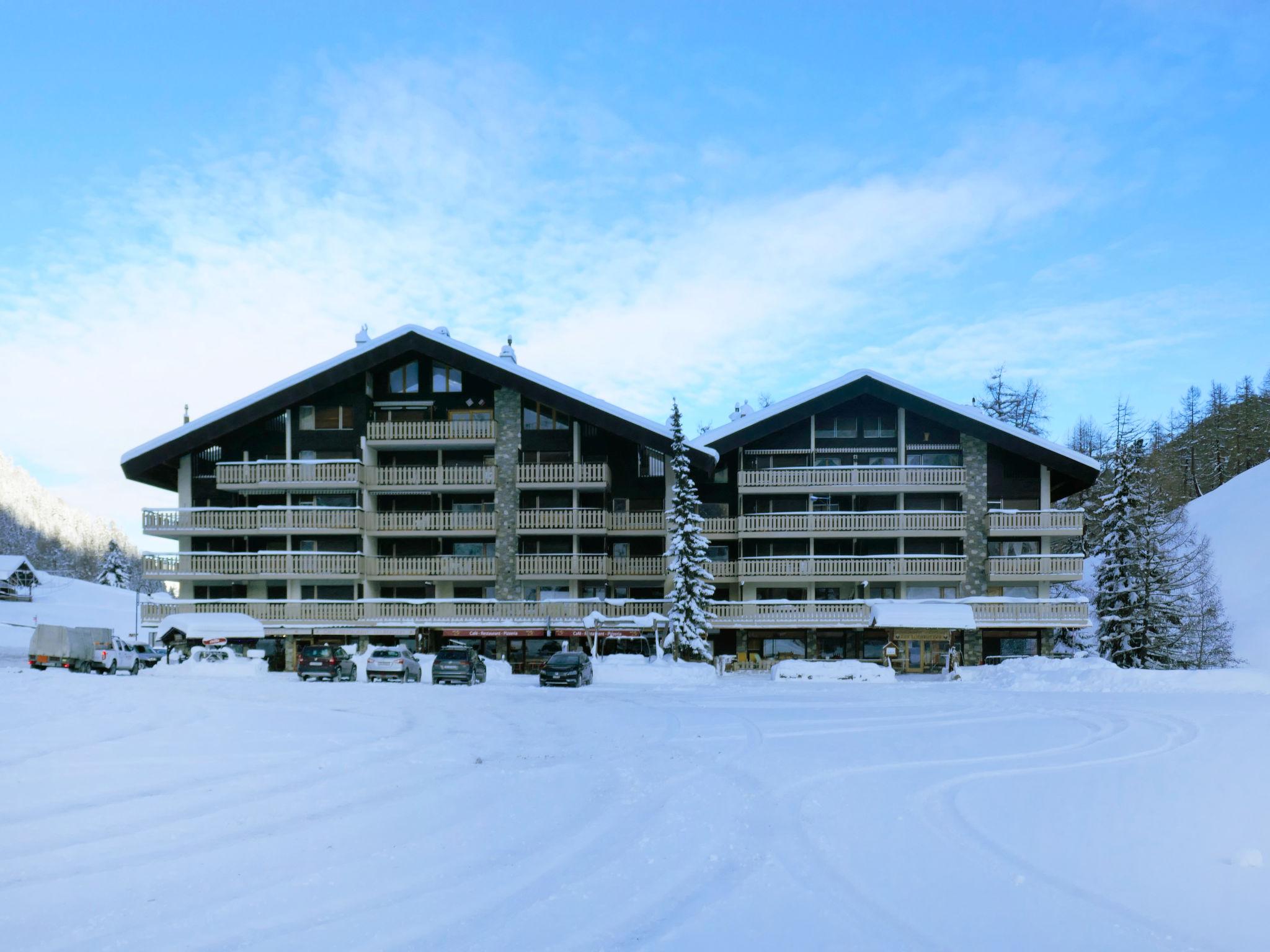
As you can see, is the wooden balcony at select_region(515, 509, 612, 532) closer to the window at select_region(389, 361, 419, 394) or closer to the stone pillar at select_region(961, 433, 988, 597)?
the window at select_region(389, 361, 419, 394)

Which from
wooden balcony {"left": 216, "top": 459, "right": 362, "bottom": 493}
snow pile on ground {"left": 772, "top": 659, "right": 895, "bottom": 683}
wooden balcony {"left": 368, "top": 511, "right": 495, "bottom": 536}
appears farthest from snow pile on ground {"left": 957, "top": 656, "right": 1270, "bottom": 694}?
wooden balcony {"left": 216, "top": 459, "right": 362, "bottom": 493}

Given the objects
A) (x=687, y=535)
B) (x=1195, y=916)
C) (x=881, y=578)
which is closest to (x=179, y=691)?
(x=687, y=535)

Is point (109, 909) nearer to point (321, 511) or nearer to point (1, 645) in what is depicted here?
point (321, 511)

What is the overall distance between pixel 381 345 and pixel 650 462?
14234 mm

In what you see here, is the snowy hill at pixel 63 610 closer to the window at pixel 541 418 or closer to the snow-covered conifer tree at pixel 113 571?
the snow-covered conifer tree at pixel 113 571

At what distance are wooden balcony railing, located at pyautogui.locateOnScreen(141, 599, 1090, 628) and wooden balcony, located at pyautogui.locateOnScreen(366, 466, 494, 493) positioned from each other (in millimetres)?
5450

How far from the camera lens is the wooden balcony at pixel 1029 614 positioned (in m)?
42.9

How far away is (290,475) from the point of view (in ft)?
145

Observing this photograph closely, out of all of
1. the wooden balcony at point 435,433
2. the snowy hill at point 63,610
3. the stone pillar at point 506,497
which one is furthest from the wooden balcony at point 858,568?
the snowy hill at point 63,610

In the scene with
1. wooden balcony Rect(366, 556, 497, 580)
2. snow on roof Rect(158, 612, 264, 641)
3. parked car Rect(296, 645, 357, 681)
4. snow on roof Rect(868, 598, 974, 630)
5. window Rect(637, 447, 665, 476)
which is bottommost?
parked car Rect(296, 645, 357, 681)

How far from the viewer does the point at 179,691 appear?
2689cm

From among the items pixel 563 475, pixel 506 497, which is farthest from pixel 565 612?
pixel 563 475

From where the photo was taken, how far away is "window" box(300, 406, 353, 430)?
150 ft

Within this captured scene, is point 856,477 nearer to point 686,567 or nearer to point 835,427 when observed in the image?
point 835,427
